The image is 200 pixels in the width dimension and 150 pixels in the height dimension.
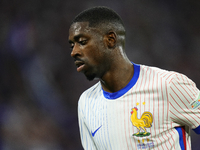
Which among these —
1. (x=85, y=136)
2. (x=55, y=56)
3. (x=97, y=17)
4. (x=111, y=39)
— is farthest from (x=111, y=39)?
(x=55, y=56)

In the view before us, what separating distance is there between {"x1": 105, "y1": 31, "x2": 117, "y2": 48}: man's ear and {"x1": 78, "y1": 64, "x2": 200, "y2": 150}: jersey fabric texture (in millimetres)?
239

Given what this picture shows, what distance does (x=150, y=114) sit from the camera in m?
1.57

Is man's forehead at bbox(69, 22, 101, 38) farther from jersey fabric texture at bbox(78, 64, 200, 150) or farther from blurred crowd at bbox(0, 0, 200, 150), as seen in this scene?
blurred crowd at bbox(0, 0, 200, 150)

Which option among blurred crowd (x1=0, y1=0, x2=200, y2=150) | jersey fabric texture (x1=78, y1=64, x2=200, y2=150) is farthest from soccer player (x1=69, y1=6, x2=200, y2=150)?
blurred crowd (x1=0, y1=0, x2=200, y2=150)

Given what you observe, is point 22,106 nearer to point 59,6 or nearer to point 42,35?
point 42,35

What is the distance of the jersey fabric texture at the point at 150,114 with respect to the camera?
1.54 metres

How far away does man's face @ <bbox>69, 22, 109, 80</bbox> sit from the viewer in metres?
1.60

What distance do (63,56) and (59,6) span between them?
2.63ft

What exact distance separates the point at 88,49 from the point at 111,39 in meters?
0.18

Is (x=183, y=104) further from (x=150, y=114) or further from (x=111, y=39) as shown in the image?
(x=111, y=39)

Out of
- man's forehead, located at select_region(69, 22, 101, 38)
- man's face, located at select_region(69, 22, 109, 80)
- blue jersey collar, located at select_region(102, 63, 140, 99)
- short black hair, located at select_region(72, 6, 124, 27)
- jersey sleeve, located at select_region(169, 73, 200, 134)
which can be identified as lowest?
Result: jersey sleeve, located at select_region(169, 73, 200, 134)

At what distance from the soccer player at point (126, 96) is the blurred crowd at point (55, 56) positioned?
2.25 m

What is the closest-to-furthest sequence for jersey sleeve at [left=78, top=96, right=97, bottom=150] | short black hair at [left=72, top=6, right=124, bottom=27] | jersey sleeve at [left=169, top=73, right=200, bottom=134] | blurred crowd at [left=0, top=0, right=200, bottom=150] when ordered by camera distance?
jersey sleeve at [left=169, top=73, right=200, bottom=134]
short black hair at [left=72, top=6, right=124, bottom=27]
jersey sleeve at [left=78, top=96, right=97, bottom=150]
blurred crowd at [left=0, top=0, right=200, bottom=150]

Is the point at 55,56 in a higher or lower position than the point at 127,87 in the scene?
higher
